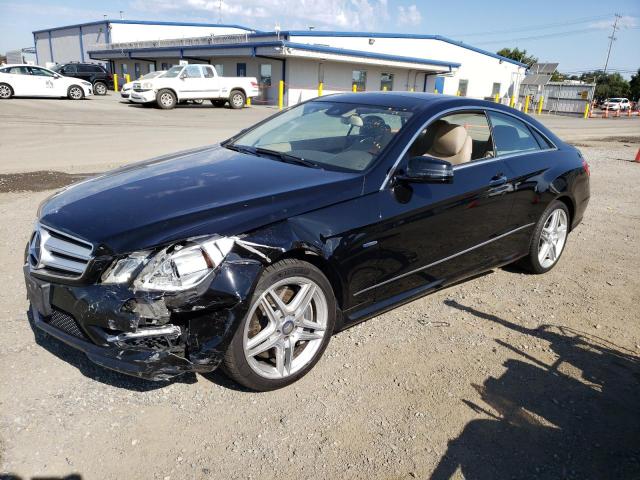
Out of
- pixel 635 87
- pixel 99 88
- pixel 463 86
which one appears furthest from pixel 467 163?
pixel 635 87

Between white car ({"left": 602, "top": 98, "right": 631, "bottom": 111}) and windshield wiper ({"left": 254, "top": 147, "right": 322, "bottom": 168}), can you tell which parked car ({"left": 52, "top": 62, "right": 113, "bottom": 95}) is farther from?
white car ({"left": 602, "top": 98, "right": 631, "bottom": 111})

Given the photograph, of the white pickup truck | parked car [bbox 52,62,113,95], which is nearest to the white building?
the white pickup truck

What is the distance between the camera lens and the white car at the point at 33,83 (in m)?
22.5

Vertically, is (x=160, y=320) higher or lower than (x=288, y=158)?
lower

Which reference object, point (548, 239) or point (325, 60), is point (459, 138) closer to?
point (548, 239)

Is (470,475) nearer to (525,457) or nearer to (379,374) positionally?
(525,457)

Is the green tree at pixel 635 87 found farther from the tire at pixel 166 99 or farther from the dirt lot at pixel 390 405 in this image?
the dirt lot at pixel 390 405

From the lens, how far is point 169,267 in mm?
2467

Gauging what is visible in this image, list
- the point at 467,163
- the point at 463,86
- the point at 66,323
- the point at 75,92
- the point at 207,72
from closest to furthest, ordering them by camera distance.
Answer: the point at 66,323 < the point at 467,163 < the point at 207,72 < the point at 75,92 < the point at 463,86

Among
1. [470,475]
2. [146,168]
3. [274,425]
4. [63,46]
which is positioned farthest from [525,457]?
[63,46]

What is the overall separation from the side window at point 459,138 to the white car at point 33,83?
2438 centimetres

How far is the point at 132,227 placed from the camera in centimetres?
255

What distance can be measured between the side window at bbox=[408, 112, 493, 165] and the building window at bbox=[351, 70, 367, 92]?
34.4 metres

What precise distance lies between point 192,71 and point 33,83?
7274mm
